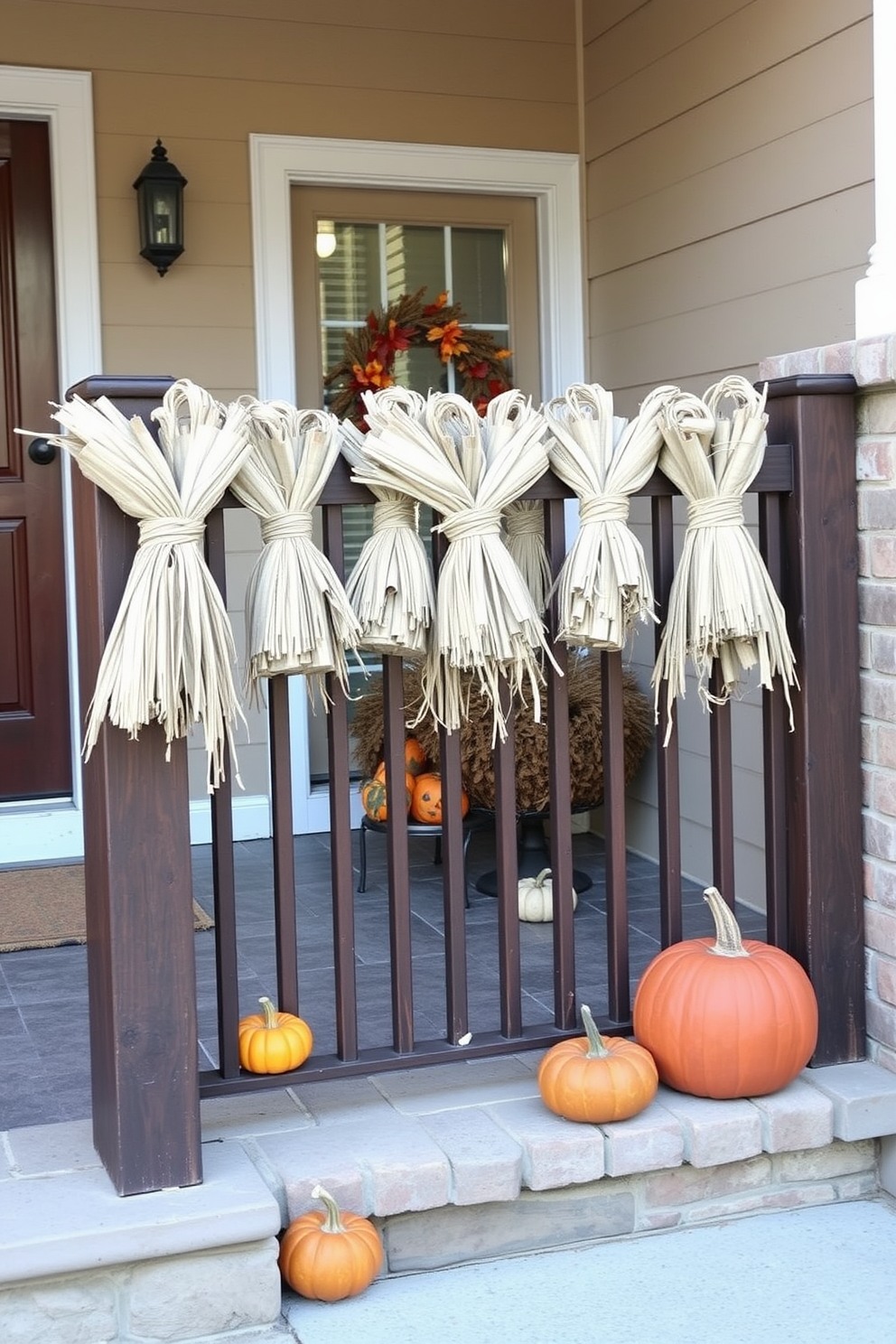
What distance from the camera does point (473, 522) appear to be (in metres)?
2.02

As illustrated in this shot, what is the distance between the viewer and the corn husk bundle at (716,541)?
2.11m

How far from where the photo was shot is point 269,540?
78.0 inches

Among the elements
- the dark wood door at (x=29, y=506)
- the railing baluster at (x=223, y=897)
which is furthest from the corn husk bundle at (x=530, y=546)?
the dark wood door at (x=29, y=506)

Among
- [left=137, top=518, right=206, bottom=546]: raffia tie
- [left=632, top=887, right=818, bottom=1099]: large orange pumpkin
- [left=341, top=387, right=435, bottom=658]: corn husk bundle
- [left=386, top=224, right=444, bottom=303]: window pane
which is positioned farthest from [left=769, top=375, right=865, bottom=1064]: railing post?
[left=386, top=224, right=444, bottom=303]: window pane

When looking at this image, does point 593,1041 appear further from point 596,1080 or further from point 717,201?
point 717,201

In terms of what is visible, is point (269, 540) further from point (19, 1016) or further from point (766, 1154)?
point (19, 1016)

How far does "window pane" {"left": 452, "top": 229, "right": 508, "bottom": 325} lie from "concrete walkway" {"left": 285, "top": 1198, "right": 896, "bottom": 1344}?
3.18 meters

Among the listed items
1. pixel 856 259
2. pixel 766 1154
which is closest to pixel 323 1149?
pixel 766 1154

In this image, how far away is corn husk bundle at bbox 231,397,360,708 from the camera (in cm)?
193

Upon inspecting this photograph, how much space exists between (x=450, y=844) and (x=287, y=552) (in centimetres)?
54

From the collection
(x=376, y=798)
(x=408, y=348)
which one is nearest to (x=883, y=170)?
(x=376, y=798)

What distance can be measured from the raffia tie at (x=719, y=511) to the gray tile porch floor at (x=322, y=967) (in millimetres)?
1015

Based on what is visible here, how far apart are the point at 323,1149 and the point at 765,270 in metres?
2.44

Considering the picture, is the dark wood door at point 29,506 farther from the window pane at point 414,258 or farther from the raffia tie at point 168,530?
the raffia tie at point 168,530
